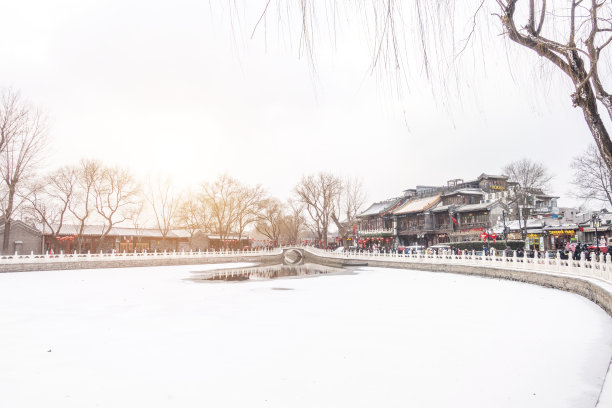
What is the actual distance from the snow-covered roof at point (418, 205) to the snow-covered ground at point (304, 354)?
1385 inches

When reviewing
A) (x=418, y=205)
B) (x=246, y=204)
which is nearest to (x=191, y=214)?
(x=246, y=204)

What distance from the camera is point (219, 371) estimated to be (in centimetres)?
580

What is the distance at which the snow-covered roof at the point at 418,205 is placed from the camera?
47.0 m

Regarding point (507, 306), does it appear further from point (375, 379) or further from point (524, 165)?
point (524, 165)

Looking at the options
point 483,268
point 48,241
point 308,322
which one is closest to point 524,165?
point 483,268

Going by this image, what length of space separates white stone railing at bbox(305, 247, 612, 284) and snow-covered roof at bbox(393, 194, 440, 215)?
1166 centimetres

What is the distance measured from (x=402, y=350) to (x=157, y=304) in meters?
8.63

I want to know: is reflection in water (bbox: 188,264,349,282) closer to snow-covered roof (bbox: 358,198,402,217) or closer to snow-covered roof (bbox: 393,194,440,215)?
snow-covered roof (bbox: 393,194,440,215)

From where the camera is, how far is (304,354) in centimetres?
667

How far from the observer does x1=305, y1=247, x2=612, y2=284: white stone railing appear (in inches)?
556

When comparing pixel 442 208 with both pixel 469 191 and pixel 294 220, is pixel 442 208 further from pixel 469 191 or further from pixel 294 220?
pixel 294 220

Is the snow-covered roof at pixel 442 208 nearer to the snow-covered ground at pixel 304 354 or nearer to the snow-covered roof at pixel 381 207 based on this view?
the snow-covered roof at pixel 381 207

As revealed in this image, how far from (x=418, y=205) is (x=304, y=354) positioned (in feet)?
149

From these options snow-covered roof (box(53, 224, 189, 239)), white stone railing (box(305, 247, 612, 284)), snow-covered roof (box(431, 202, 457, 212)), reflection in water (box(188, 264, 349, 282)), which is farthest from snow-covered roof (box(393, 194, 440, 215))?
snow-covered roof (box(53, 224, 189, 239))
